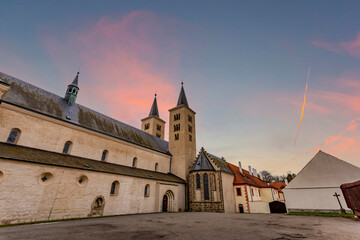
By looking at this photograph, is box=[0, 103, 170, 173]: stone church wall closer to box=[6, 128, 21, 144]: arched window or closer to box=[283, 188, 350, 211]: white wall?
box=[6, 128, 21, 144]: arched window

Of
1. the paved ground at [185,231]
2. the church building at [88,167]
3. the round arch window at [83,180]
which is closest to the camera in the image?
the paved ground at [185,231]

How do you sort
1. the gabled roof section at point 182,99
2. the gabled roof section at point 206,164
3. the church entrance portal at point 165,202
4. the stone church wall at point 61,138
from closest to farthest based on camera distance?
the stone church wall at point 61,138 → the church entrance portal at point 165,202 → the gabled roof section at point 206,164 → the gabled roof section at point 182,99

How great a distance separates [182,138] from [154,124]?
53.5 feet

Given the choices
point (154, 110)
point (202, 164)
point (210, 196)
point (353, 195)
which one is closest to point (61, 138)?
point (202, 164)

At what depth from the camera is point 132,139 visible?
2877cm

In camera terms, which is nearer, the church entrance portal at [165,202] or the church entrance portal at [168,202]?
the church entrance portal at [165,202]

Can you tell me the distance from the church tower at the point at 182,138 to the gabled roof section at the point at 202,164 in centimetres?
256

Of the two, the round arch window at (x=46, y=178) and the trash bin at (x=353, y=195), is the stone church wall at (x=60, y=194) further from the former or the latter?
the trash bin at (x=353, y=195)

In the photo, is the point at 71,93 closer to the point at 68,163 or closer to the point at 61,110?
the point at 61,110

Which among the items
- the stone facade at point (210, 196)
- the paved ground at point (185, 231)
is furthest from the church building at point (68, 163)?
the paved ground at point (185, 231)

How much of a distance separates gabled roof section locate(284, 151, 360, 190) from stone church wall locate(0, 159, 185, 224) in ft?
71.5

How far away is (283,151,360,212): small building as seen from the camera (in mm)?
20438

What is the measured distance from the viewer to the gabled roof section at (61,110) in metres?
18.1

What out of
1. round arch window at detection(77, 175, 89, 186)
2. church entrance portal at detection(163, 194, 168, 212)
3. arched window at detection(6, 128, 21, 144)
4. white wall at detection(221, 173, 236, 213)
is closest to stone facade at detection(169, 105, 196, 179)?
church entrance portal at detection(163, 194, 168, 212)
